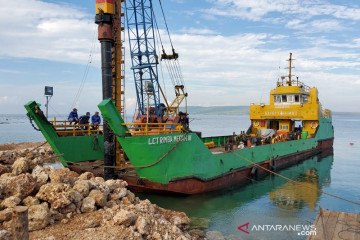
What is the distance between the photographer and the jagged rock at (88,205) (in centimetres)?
675

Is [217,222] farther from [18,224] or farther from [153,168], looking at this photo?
[18,224]

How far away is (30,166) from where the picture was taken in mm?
8523

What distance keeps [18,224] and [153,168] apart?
6.06 m

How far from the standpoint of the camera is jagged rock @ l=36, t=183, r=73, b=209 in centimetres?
638

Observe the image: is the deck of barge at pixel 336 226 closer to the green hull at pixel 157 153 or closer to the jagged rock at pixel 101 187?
the green hull at pixel 157 153

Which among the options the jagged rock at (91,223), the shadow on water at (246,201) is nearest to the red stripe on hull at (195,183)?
the shadow on water at (246,201)

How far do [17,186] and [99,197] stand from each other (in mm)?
1821

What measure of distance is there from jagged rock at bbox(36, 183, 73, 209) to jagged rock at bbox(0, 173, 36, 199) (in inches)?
9.5

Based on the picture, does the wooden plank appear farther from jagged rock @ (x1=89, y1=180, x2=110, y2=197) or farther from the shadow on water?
jagged rock @ (x1=89, y1=180, x2=110, y2=197)

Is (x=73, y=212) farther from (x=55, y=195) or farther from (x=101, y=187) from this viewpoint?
(x=101, y=187)

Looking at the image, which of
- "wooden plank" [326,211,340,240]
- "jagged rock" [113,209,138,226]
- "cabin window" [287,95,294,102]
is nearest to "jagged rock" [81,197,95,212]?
"jagged rock" [113,209,138,226]

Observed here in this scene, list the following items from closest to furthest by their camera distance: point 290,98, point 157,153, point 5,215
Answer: point 5,215 < point 157,153 < point 290,98

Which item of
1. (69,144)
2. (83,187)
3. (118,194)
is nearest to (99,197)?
(83,187)

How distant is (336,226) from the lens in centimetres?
673
